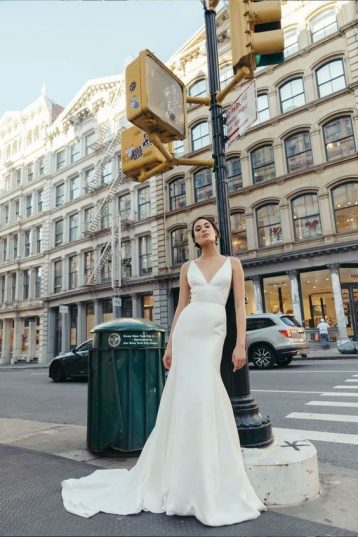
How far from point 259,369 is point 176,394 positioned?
36.7ft

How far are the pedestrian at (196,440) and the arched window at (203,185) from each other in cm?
2232

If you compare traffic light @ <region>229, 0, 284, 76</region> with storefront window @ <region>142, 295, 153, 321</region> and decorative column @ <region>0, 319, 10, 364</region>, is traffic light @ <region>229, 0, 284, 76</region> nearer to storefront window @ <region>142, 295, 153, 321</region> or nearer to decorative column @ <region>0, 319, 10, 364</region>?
storefront window @ <region>142, 295, 153, 321</region>

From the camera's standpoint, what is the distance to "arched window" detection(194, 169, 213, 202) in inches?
994

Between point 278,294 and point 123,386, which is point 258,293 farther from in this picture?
point 123,386

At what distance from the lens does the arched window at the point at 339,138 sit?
2011 cm

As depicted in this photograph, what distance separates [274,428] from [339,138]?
19.7 metres

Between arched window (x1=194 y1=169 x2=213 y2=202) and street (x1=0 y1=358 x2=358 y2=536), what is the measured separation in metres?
15.8

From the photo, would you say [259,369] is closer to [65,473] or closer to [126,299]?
Answer: [65,473]

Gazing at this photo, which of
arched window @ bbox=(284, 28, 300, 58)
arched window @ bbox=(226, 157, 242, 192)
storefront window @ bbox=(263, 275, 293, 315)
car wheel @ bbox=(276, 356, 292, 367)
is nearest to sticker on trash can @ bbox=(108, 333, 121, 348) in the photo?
car wheel @ bbox=(276, 356, 292, 367)

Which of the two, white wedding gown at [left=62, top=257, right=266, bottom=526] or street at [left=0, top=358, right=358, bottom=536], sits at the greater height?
white wedding gown at [left=62, top=257, right=266, bottom=526]

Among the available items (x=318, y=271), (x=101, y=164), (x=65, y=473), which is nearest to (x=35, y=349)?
(x=101, y=164)

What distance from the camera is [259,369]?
13477 millimetres

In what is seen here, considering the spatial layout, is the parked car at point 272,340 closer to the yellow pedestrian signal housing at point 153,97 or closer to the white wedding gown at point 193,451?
the yellow pedestrian signal housing at point 153,97

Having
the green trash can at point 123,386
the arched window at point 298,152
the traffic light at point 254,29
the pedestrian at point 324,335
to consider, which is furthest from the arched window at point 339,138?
the green trash can at point 123,386
